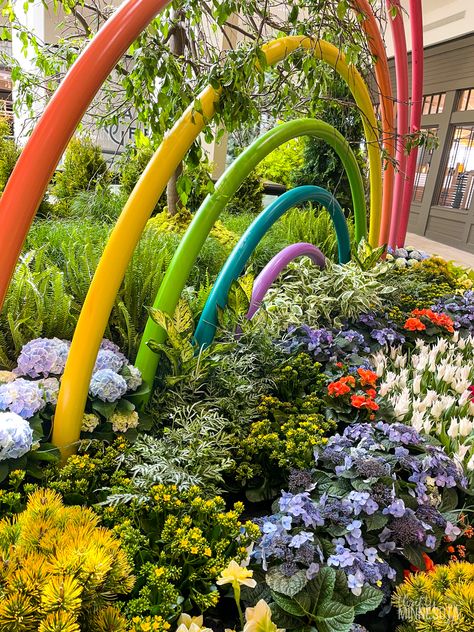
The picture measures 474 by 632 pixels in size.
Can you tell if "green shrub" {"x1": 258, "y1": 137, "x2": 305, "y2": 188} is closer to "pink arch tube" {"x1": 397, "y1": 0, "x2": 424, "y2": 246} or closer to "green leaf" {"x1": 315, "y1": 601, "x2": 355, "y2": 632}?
"pink arch tube" {"x1": 397, "y1": 0, "x2": 424, "y2": 246}

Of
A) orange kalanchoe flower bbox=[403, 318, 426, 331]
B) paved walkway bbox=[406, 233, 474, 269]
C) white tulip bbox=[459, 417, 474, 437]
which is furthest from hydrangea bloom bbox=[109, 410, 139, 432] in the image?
paved walkway bbox=[406, 233, 474, 269]

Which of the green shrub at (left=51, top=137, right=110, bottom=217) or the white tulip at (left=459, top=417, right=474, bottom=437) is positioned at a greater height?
the green shrub at (left=51, top=137, right=110, bottom=217)

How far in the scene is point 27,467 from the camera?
56.2 inches

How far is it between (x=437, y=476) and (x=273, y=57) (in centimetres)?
184

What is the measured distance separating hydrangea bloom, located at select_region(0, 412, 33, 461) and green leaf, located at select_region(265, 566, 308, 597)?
745 millimetres

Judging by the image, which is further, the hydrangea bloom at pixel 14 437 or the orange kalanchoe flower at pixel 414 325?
the orange kalanchoe flower at pixel 414 325

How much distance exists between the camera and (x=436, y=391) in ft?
7.52

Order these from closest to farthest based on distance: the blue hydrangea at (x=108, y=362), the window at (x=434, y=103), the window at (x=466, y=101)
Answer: the blue hydrangea at (x=108, y=362) < the window at (x=466, y=101) < the window at (x=434, y=103)

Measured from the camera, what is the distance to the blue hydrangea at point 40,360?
1.69 metres

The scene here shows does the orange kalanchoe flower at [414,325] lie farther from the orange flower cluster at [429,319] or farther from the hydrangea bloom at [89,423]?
the hydrangea bloom at [89,423]

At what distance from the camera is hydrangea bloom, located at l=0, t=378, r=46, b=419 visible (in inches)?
58.6

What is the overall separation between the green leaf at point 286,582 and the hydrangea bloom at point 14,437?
2.44 ft

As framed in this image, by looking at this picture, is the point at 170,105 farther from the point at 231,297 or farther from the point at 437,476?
the point at 437,476

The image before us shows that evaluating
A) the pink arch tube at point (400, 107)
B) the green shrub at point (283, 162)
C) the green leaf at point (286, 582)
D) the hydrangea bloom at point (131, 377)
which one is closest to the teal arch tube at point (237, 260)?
the hydrangea bloom at point (131, 377)
